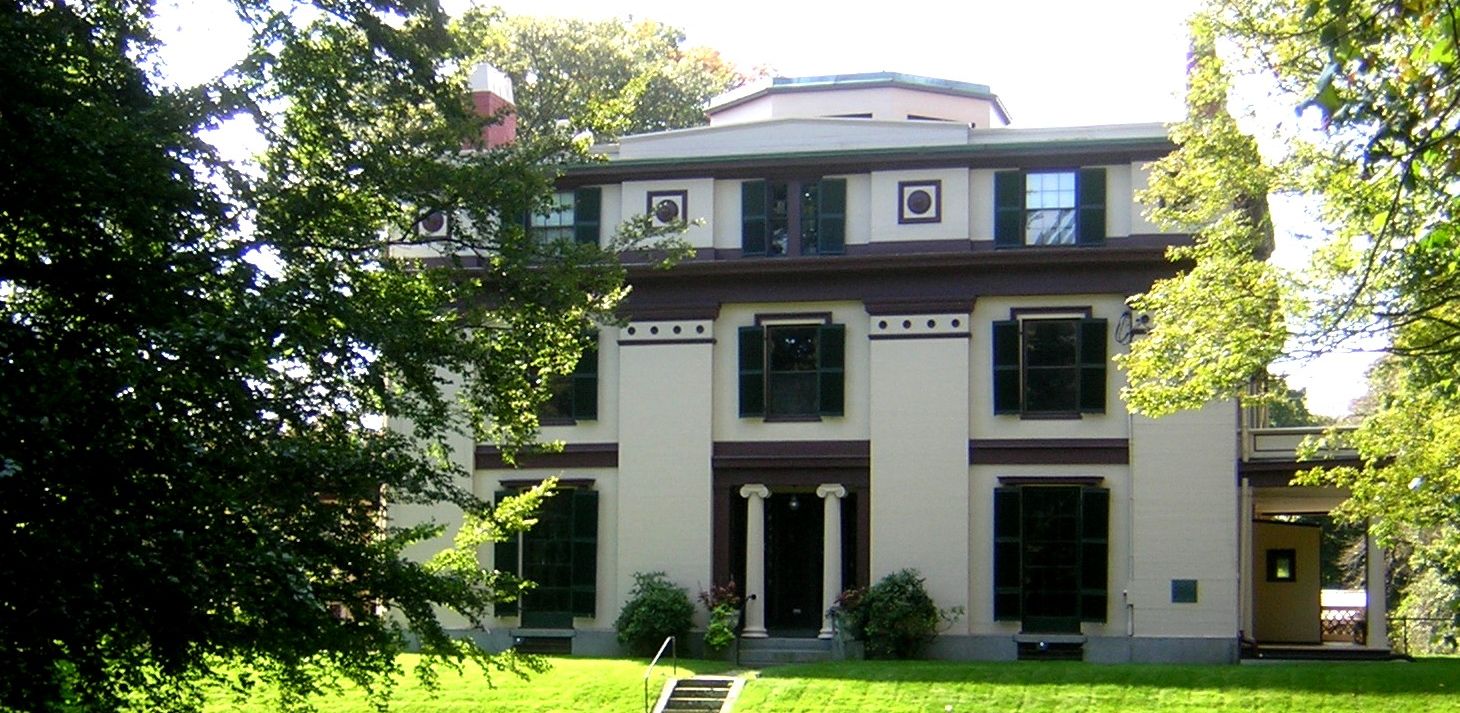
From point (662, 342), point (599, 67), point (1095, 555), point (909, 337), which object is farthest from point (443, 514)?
point (599, 67)

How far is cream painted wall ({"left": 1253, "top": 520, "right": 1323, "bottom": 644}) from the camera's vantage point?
3684 cm

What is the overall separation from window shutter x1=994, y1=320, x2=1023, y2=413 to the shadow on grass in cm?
477

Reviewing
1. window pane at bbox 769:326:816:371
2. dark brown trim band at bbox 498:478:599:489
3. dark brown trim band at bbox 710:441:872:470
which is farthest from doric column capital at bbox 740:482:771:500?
dark brown trim band at bbox 498:478:599:489

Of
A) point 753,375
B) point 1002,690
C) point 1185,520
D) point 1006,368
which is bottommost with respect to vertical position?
point 1002,690

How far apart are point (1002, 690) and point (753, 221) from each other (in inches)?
401

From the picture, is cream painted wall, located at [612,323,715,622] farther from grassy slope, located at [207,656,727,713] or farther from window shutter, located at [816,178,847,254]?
grassy slope, located at [207,656,727,713]

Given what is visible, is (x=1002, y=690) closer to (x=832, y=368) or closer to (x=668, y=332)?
(x=832, y=368)

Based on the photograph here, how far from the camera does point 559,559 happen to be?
3409cm

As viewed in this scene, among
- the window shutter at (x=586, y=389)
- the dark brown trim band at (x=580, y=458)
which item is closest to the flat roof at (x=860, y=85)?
the window shutter at (x=586, y=389)

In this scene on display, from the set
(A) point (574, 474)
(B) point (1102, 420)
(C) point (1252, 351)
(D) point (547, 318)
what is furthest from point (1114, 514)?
(D) point (547, 318)

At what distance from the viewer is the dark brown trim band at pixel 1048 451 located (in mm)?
32281

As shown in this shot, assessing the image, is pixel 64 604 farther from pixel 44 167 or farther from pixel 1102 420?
pixel 1102 420

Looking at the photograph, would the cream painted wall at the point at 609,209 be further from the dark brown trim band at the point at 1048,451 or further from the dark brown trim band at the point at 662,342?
the dark brown trim band at the point at 1048,451

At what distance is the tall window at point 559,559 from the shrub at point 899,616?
5.04 meters
